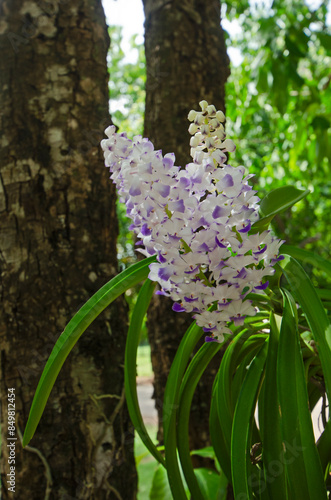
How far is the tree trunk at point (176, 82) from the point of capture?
1225 mm

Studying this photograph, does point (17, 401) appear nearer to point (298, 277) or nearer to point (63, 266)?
point (63, 266)

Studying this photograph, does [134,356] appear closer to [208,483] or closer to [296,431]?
[296,431]

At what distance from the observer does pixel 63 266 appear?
36.5 inches

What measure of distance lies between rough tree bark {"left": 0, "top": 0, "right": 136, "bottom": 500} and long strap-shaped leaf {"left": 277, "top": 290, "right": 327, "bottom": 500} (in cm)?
47

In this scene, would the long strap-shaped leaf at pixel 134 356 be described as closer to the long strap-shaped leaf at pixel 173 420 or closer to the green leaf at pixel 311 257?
the long strap-shaped leaf at pixel 173 420

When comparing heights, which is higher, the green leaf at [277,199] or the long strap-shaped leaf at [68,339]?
the green leaf at [277,199]

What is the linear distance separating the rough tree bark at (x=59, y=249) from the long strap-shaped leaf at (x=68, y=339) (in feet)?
1.06

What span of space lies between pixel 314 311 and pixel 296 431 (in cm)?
14

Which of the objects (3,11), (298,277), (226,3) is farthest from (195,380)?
(226,3)

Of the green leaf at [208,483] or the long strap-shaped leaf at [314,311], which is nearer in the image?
the long strap-shaped leaf at [314,311]

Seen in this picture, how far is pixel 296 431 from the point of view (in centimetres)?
50

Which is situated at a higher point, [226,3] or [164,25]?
[226,3]

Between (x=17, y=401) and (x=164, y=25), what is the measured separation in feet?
3.48

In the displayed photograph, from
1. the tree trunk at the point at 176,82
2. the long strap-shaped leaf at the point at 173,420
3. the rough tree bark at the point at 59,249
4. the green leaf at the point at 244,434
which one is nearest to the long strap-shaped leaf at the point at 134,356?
the long strap-shaped leaf at the point at 173,420
